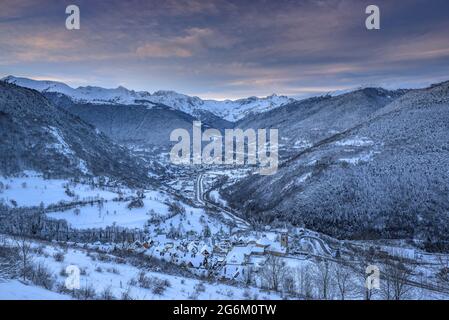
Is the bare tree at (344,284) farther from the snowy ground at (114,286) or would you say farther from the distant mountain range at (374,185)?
the distant mountain range at (374,185)

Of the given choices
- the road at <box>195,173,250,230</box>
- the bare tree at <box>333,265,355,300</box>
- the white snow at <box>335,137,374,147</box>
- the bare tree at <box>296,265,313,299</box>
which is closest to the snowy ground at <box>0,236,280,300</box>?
the bare tree at <box>296,265,313,299</box>

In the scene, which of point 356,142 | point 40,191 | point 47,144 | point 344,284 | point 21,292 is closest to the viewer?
point 21,292

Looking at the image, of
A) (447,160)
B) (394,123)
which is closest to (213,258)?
(447,160)

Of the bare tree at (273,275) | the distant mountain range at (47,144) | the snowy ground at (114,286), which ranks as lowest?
the bare tree at (273,275)

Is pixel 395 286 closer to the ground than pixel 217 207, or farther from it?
farther from it

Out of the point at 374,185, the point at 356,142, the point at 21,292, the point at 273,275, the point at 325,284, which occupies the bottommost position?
the point at 273,275

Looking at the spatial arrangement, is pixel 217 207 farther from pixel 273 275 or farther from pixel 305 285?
pixel 273 275

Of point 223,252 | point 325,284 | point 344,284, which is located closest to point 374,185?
point 223,252

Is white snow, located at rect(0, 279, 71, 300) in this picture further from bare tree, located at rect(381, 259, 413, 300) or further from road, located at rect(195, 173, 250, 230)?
road, located at rect(195, 173, 250, 230)

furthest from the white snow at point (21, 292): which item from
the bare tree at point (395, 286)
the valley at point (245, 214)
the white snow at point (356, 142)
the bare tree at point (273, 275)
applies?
the white snow at point (356, 142)
